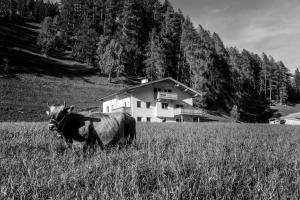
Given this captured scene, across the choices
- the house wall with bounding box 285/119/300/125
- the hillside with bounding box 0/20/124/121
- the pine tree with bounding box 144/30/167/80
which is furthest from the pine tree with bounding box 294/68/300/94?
the hillside with bounding box 0/20/124/121

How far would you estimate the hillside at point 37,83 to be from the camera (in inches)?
1823

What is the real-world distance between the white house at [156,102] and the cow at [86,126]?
47090 mm

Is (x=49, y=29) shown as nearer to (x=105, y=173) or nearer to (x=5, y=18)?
(x=5, y=18)

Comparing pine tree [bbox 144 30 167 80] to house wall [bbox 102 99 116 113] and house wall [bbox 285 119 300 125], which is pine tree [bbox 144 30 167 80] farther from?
house wall [bbox 285 119 300 125]

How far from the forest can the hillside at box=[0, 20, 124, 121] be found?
4.95 metres

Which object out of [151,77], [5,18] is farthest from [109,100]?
[5,18]

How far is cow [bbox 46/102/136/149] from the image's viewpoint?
612cm

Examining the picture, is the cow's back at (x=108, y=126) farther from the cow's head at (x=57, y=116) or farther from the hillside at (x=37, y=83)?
the hillside at (x=37, y=83)

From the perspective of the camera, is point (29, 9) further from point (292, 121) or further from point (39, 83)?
point (292, 121)

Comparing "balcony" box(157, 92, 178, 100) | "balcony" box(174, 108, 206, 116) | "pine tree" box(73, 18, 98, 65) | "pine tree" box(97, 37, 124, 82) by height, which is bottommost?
"balcony" box(174, 108, 206, 116)

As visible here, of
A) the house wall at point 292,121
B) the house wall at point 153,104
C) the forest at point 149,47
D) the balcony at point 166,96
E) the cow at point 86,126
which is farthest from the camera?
the forest at point 149,47

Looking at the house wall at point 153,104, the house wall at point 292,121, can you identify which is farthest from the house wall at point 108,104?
the house wall at point 292,121

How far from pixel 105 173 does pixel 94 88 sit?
212 feet

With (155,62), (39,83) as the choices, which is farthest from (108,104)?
(155,62)
